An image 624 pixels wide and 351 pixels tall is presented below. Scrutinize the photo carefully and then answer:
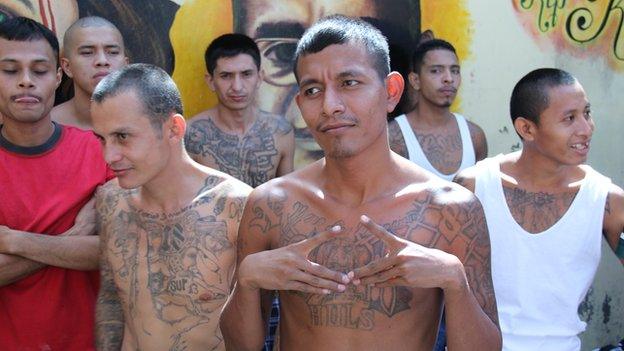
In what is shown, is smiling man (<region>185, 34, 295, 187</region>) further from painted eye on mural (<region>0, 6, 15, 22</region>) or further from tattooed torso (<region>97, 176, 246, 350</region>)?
tattooed torso (<region>97, 176, 246, 350</region>)

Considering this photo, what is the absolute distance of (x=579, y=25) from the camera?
607cm

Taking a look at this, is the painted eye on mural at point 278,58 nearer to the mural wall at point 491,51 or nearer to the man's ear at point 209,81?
the mural wall at point 491,51

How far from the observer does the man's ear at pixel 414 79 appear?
232 inches

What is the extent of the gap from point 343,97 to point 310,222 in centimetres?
45

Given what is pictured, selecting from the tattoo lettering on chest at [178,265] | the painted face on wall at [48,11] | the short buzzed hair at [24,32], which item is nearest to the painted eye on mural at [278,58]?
the painted face on wall at [48,11]

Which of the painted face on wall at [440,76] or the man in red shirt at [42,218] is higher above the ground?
the painted face on wall at [440,76]

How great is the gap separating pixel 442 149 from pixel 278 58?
4.28ft

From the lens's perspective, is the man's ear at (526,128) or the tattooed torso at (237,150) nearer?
the man's ear at (526,128)

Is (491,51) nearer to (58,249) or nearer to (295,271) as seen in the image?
(58,249)

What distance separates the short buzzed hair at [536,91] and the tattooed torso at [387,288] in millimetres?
1589

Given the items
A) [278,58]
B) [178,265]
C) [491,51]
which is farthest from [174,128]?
[491,51]

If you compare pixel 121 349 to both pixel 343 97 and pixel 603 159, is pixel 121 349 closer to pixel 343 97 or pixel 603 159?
pixel 343 97

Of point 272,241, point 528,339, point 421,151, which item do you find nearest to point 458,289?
point 272,241

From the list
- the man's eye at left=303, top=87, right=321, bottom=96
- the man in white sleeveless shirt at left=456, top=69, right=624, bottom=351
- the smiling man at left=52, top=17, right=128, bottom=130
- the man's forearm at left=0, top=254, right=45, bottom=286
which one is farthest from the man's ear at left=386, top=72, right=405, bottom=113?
the smiling man at left=52, top=17, right=128, bottom=130
